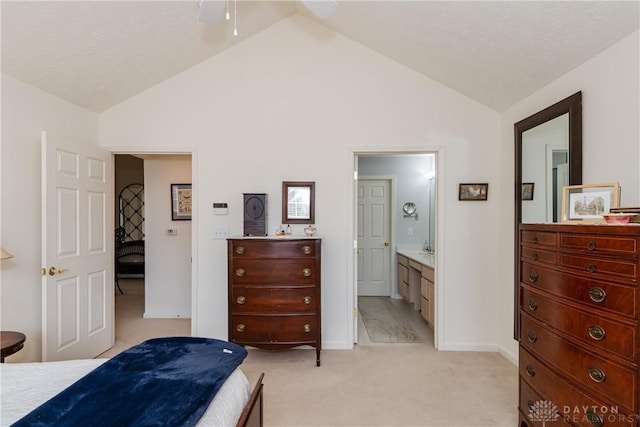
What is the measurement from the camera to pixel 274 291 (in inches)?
111

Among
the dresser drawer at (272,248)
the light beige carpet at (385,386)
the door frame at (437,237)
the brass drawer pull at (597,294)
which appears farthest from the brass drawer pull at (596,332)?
the dresser drawer at (272,248)

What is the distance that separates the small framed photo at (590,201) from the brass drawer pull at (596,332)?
0.59 meters

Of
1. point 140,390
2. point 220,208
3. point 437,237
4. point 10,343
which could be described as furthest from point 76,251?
point 437,237

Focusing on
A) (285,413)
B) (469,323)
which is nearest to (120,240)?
(285,413)

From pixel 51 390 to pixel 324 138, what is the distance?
2746 mm

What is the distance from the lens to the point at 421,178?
5.23 meters

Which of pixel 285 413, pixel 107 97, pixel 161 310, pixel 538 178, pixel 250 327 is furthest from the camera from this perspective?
pixel 161 310

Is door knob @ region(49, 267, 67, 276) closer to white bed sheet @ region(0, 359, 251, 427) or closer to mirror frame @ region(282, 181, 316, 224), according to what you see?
white bed sheet @ region(0, 359, 251, 427)

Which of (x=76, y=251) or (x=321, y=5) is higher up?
(x=321, y=5)

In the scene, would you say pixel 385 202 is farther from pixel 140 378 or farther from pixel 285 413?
pixel 140 378

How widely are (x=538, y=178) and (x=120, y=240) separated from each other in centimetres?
759

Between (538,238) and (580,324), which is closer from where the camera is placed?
(580,324)

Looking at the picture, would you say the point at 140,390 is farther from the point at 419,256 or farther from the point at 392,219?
the point at 392,219

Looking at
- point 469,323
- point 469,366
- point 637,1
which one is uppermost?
point 637,1
